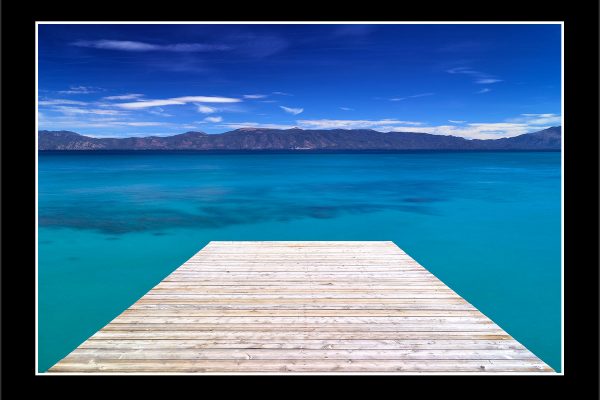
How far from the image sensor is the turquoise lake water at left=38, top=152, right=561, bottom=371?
5.50 m

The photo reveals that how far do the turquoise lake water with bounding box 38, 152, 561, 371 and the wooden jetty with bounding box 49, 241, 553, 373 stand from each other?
171 centimetres

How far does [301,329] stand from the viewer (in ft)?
9.69

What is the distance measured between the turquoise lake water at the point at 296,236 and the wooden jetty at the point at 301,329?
5.61 feet

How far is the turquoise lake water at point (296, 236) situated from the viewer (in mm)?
5496

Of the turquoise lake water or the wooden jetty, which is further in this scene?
the turquoise lake water

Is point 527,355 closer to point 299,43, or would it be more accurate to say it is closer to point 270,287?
point 270,287

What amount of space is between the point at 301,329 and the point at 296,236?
720 cm

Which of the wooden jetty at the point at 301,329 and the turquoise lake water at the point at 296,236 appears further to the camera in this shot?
the turquoise lake water at the point at 296,236

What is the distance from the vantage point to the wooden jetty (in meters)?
2.47

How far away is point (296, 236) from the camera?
10.2 m

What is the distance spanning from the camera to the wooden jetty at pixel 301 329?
2.47 meters

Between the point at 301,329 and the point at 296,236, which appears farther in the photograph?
the point at 296,236
